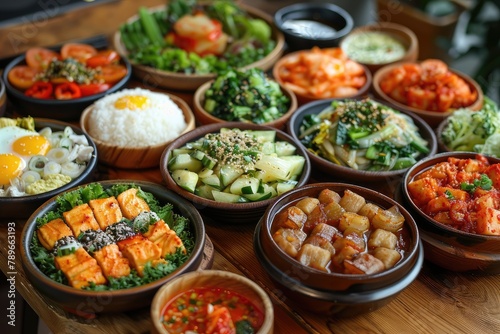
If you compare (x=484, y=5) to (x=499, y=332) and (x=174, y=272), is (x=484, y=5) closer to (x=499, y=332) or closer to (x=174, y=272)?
(x=499, y=332)

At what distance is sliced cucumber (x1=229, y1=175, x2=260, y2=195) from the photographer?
2.78m

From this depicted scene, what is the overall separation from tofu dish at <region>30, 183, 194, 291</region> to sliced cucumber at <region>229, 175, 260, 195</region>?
0.30 m

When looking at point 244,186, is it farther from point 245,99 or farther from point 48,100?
point 48,100

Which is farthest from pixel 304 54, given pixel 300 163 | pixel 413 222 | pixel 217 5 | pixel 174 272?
pixel 174 272

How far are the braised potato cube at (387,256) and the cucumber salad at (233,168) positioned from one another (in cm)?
66

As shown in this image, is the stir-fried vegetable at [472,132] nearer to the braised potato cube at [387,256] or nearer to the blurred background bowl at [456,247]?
the blurred background bowl at [456,247]

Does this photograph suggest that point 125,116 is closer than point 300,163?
No

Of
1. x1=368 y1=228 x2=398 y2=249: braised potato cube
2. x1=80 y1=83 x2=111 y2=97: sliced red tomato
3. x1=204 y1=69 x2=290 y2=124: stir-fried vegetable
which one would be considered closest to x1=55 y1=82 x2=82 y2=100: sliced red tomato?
x1=80 y1=83 x2=111 y2=97: sliced red tomato

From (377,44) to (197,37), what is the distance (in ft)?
4.81

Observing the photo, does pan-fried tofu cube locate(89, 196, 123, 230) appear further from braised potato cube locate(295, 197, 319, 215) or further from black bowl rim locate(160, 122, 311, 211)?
braised potato cube locate(295, 197, 319, 215)

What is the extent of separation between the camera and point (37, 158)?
3.03 metres

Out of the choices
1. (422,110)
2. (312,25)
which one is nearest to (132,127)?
(422,110)

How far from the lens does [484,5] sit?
17.9 feet

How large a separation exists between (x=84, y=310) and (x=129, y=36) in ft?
8.78
